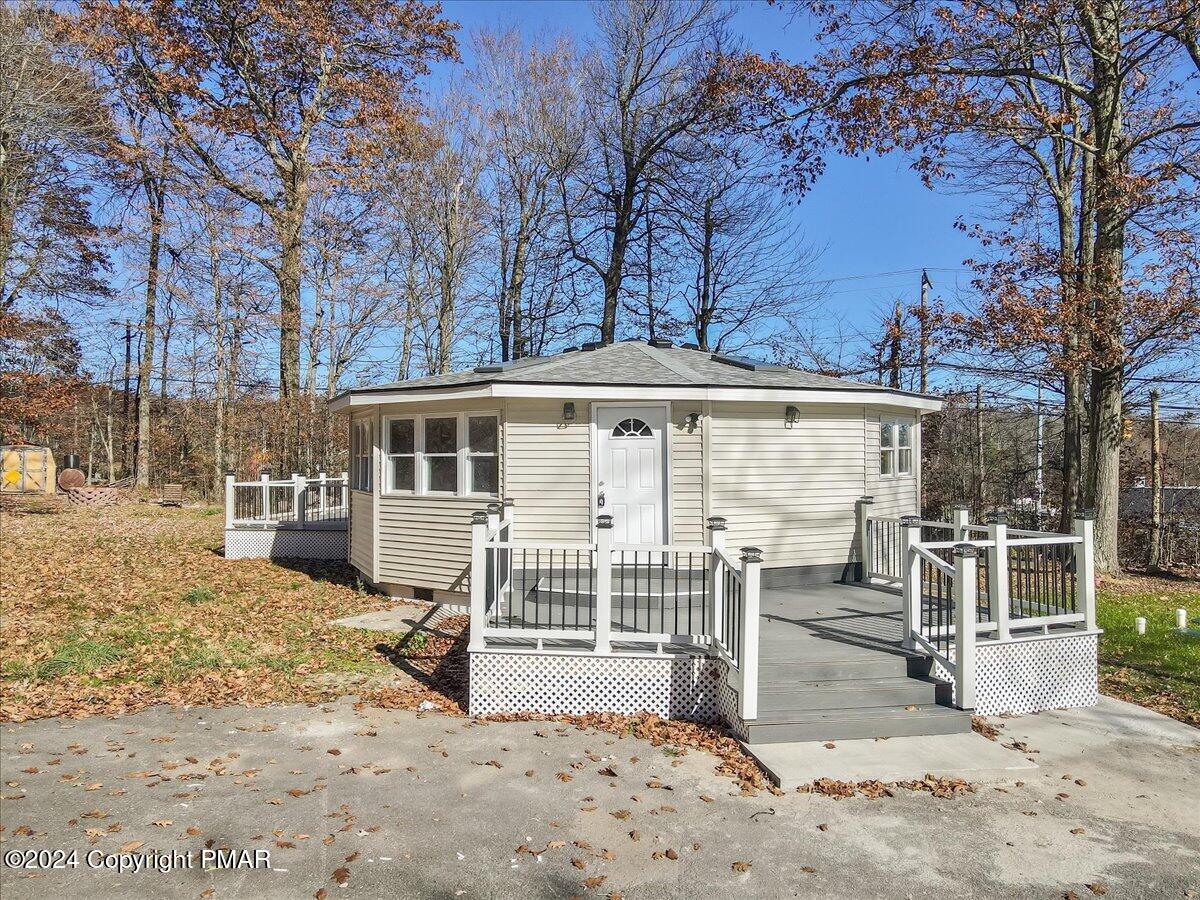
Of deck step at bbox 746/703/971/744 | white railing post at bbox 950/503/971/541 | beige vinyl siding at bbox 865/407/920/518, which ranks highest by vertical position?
beige vinyl siding at bbox 865/407/920/518

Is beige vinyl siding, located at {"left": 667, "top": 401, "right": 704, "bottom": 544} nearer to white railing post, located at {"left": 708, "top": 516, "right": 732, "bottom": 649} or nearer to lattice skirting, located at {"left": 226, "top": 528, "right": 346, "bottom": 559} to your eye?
white railing post, located at {"left": 708, "top": 516, "right": 732, "bottom": 649}

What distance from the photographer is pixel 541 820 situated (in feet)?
13.1

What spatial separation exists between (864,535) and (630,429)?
354 cm

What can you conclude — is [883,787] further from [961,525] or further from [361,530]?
[361,530]

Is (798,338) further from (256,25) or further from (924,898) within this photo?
(924,898)

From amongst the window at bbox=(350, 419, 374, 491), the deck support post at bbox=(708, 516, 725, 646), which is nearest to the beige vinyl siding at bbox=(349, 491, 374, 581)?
the window at bbox=(350, 419, 374, 491)

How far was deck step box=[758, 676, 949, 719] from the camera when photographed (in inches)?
206

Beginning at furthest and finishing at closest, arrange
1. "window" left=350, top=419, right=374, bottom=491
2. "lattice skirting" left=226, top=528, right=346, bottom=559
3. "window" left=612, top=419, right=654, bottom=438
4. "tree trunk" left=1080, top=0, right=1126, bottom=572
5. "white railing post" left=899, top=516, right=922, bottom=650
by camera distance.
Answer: "lattice skirting" left=226, top=528, right=346, bottom=559 → "tree trunk" left=1080, top=0, right=1126, bottom=572 → "window" left=350, top=419, right=374, bottom=491 → "window" left=612, top=419, right=654, bottom=438 → "white railing post" left=899, top=516, right=922, bottom=650

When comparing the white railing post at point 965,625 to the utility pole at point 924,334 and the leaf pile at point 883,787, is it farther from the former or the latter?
the utility pole at point 924,334

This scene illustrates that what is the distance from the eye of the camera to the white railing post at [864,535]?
9227 millimetres

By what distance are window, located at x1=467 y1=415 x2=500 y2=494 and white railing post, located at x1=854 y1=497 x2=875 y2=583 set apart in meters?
4.91

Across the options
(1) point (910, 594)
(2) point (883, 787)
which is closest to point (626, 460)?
(1) point (910, 594)

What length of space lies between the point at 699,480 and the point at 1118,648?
198 inches

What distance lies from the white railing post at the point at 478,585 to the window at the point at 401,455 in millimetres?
3950
